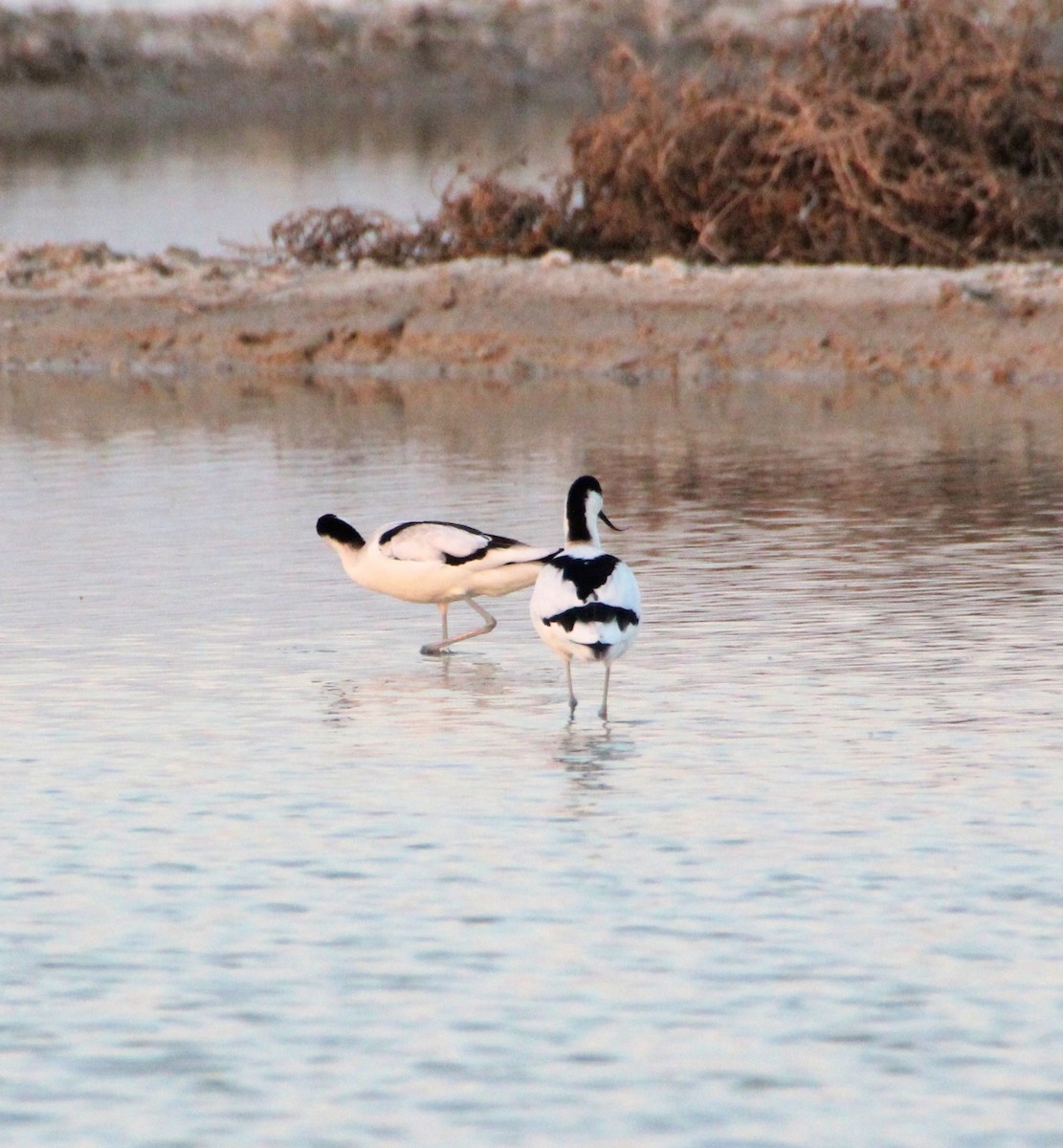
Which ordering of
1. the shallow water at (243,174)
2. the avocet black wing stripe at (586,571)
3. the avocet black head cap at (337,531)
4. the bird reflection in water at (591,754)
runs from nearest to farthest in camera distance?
the bird reflection in water at (591,754)
the avocet black wing stripe at (586,571)
the avocet black head cap at (337,531)
the shallow water at (243,174)

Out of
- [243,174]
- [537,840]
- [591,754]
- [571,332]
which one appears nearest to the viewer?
[537,840]

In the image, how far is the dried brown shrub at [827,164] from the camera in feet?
74.0

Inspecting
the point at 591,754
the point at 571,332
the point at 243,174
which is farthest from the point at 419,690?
the point at 243,174

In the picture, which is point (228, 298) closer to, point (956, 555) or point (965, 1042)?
point (956, 555)

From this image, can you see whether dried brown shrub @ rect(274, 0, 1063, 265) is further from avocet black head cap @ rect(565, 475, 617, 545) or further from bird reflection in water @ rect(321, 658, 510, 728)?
avocet black head cap @ rect(565, 475, 617, 545)

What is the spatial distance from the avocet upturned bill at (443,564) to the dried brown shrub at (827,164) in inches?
469

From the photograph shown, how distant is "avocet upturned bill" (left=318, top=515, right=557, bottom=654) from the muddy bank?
784 centimetres

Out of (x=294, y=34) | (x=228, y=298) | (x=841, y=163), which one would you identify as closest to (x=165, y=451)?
(x=228, y=298)

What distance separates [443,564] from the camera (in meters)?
10.8

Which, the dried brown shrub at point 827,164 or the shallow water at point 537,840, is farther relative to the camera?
the dried brown shrub at point 827,164

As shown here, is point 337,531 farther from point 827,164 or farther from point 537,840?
point 827,164

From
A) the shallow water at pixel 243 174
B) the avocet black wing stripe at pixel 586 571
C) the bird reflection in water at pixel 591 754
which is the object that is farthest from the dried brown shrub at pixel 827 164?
the bird reflection in water at pixel 591 754

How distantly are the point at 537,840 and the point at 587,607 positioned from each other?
→ 4.97 ft

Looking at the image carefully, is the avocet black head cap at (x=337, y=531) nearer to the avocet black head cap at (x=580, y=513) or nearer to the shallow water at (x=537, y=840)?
the shallow water at (x=537, y=840)
